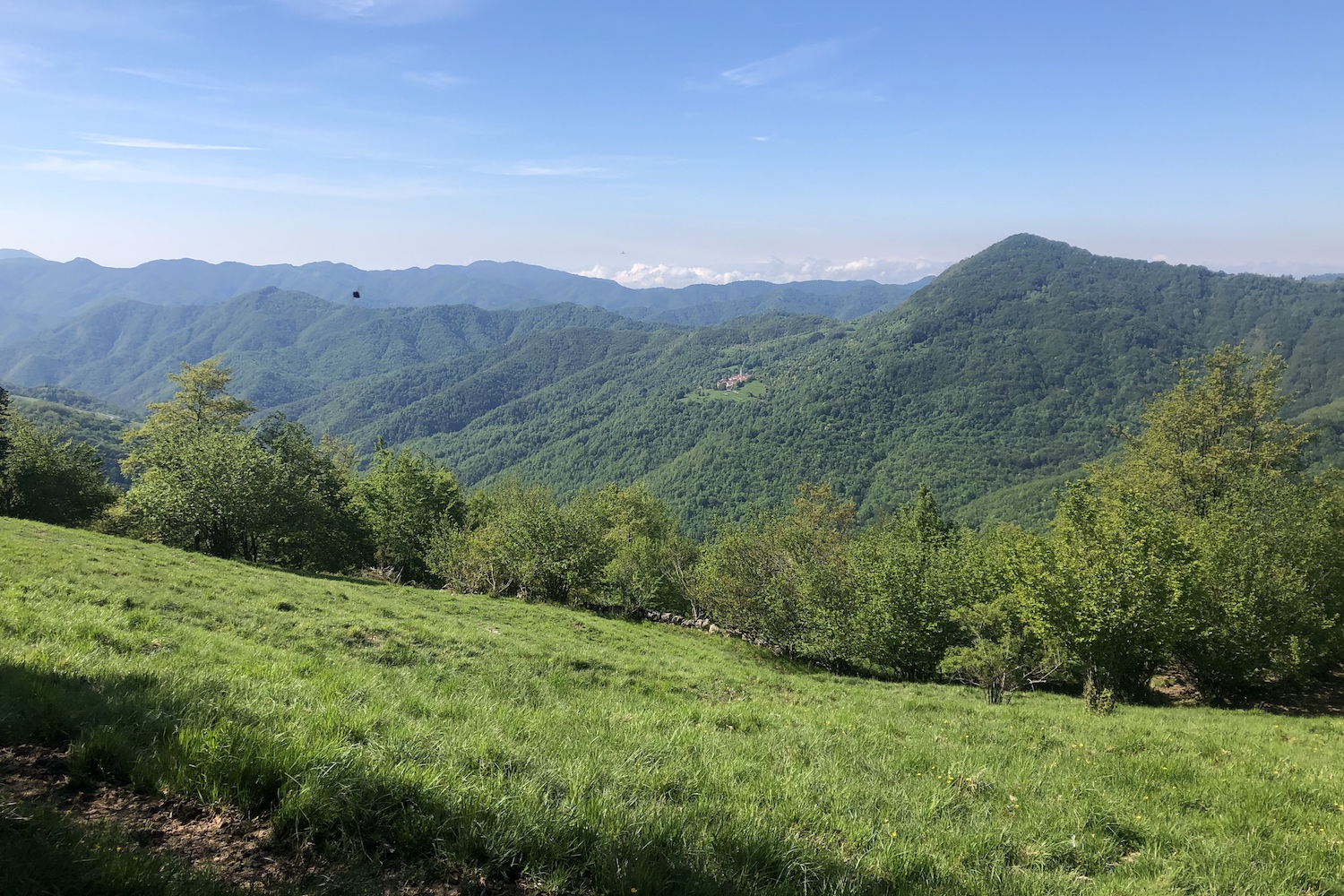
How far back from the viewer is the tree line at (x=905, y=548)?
1973 centimetres

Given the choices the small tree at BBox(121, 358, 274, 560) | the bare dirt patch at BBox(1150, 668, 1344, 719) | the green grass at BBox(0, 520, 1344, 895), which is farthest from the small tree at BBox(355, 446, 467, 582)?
the bare dirt patch at BBox(1150, 668, 1344, 719)

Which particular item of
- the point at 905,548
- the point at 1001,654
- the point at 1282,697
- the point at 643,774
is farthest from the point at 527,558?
the point at 1282,697

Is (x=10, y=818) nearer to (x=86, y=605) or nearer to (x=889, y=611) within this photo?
(x=86, y=605)

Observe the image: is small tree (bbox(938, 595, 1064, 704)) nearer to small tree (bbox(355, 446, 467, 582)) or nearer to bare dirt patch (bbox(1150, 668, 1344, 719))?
bare dirt patch (bbox(1150, 668, 1344, 719))

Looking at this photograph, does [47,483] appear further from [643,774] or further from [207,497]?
[643,774]

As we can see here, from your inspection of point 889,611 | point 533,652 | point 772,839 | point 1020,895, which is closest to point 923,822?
point 1020,895

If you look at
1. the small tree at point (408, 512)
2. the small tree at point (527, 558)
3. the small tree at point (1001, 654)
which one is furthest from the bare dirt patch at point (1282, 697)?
the small tree at point (408, 512)

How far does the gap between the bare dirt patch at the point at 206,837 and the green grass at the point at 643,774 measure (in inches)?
5.5

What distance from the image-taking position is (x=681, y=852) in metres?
4.06

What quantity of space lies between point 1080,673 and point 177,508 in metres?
46.3

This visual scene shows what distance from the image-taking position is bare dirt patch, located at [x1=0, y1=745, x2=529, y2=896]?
341 cm

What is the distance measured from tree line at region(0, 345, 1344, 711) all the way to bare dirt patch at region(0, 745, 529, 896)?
67.0 feet

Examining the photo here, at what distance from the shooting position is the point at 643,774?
17.7 ft

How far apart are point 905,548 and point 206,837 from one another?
3239 centimetres
